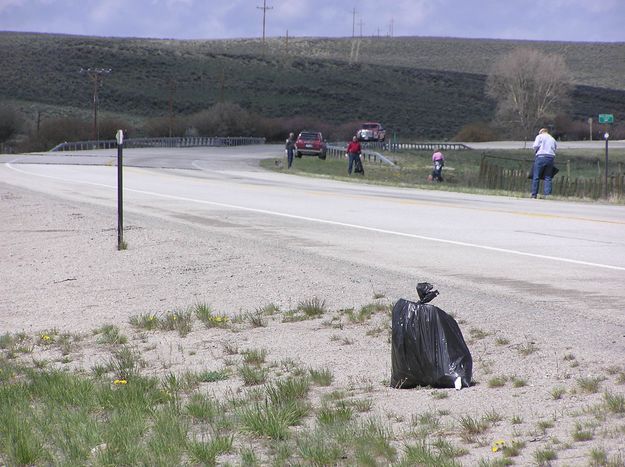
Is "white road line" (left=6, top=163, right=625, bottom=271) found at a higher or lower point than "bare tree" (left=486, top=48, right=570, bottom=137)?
lower

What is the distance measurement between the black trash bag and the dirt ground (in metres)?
0.10

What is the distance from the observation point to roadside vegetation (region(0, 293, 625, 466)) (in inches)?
213

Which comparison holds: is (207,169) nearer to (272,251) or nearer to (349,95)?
(272,251)

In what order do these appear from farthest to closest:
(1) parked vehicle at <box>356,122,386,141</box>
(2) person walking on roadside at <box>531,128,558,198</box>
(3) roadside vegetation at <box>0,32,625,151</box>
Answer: (3) roadside vegetation at <box>0,32,625,151</box>
(1) parked vehicle at <box>356,122,386,141</box>
(2) person walking on roadside at <box>531,128,558,198</box>

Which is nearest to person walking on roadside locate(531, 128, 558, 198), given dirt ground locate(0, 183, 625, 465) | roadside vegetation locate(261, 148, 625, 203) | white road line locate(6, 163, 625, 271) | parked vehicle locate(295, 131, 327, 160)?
white road line locate(6, 163, 625, 271)

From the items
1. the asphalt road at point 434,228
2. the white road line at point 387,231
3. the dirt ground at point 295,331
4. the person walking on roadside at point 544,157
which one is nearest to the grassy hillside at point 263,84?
the asphalt road at point 434,228

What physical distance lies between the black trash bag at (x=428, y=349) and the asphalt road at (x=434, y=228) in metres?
1.87

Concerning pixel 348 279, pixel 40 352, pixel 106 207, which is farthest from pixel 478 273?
pixel 106 207

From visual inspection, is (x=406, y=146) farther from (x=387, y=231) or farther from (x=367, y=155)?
(x=387, y=231)

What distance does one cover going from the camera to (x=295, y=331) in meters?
8.91

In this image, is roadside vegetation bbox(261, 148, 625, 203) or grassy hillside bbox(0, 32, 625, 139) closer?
roadside vegetation bbox(261, 148, 625, 203)

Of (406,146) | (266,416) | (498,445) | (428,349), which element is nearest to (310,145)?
(406,146)

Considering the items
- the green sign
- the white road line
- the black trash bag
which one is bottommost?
the white road line

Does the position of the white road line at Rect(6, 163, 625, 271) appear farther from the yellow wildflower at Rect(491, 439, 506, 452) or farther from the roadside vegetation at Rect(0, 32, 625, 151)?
the roadside vegetation at Rect(0, 32, 625, 151)
